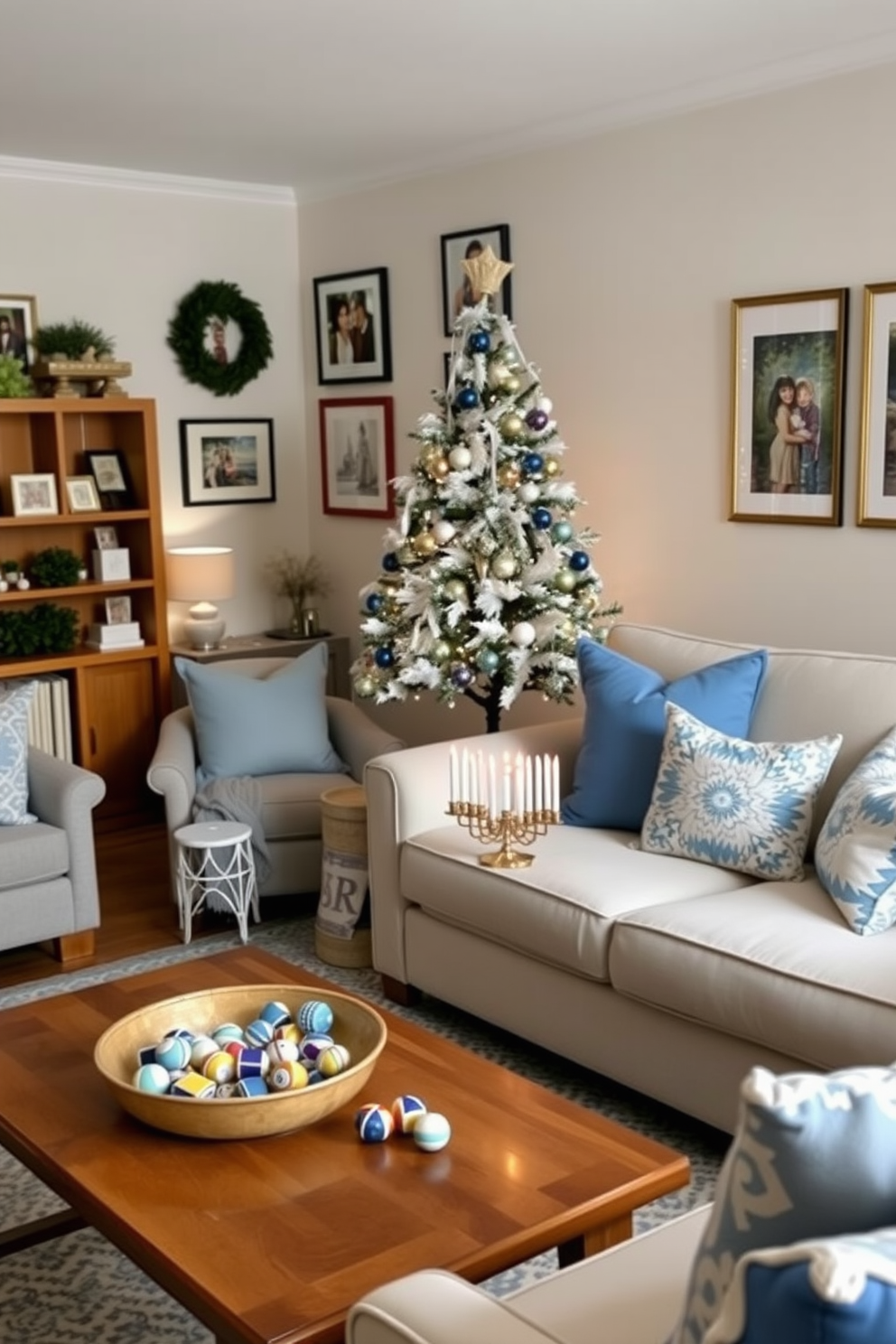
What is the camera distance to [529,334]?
5.38m

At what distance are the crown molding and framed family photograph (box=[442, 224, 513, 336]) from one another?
106 centimetres

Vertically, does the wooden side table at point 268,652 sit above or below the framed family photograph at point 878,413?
below

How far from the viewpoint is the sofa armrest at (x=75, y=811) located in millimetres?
4293

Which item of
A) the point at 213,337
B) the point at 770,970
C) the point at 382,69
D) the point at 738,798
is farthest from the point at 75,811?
the point at 213,337

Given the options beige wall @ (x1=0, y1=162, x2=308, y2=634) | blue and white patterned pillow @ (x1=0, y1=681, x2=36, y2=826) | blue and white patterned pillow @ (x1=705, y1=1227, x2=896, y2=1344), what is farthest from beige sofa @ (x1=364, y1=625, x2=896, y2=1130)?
beige wall @ (x1=0, y1=162, x2=308, y2=634)

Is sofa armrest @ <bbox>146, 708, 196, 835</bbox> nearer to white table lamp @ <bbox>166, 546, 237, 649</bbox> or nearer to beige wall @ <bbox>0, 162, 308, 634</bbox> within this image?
white table lamp @ <bbox>166, 546, 237, 649</bbox>

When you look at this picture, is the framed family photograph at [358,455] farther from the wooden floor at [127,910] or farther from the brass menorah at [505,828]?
the brass menorah at [505,828]

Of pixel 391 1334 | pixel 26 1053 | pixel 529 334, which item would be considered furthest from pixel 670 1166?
pixel 529 334

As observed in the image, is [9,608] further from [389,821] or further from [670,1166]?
[670,1166]

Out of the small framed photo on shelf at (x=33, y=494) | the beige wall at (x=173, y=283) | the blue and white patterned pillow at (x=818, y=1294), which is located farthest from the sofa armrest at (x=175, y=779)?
the blue and white patterned pillow at (x=818, y=1294)

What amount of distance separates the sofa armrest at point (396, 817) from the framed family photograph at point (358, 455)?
224 cm

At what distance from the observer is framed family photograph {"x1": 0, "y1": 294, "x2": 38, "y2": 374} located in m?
5.61

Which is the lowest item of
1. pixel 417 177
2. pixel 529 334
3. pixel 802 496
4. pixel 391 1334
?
pixel 391 1334

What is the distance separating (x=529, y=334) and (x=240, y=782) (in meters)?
2.03
